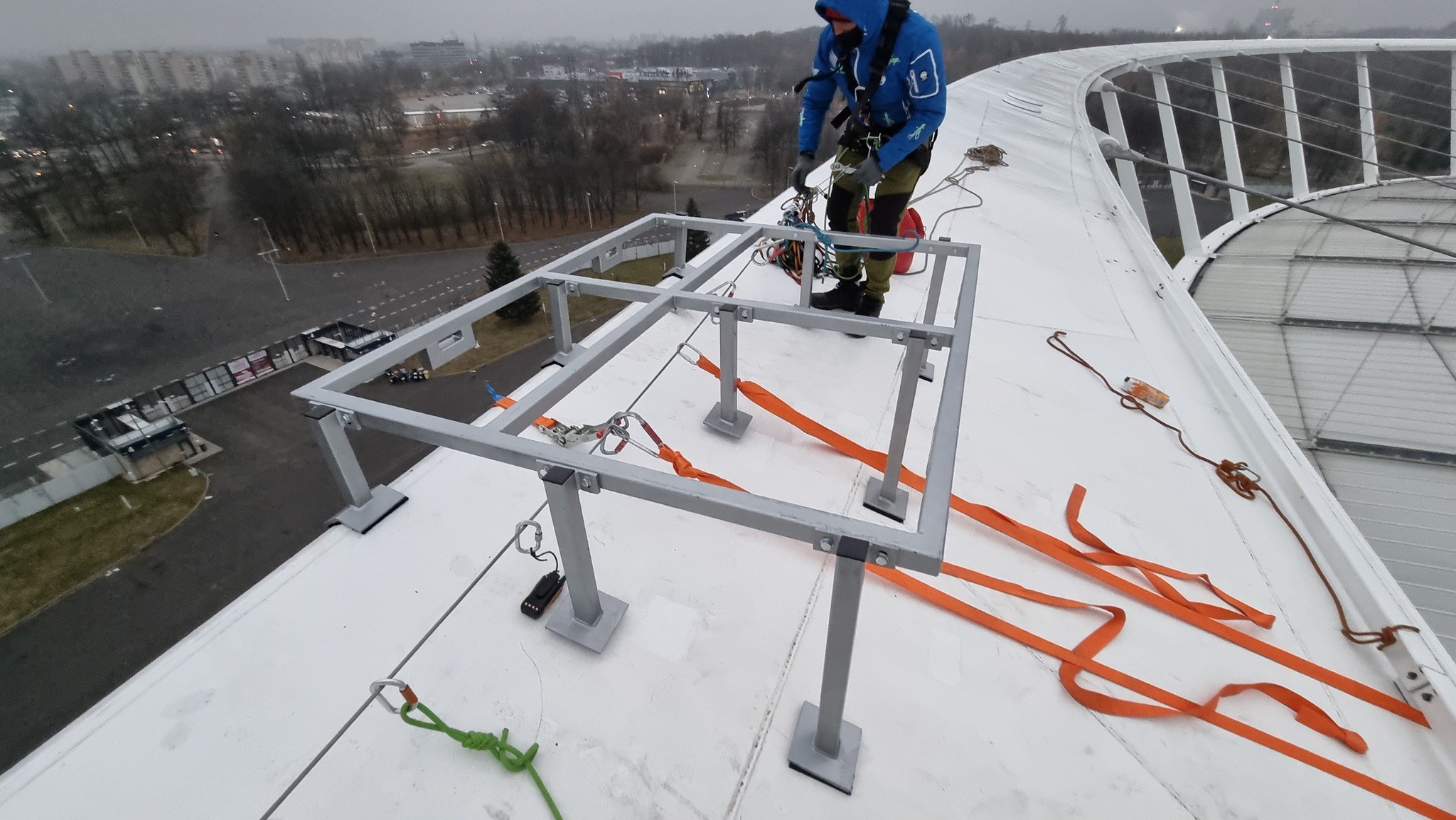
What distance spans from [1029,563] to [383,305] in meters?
26.4

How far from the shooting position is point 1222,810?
1738 mm

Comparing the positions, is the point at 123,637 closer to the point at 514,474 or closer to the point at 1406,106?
the point at 514,474

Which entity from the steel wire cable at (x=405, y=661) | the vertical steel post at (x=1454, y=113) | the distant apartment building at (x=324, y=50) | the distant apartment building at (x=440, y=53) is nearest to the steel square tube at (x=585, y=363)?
the steel wire cable at (x=405, y=661)

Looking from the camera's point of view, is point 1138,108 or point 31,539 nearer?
point 31,539

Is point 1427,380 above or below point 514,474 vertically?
below

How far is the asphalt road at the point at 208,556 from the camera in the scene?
1056cm

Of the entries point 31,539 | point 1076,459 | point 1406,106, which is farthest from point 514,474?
point 1406,106

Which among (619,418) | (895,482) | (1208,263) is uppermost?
(619,418)

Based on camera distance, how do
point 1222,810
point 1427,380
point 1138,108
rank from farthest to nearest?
1. point 1138,108
2. point 1427,380
3. point 1222,810

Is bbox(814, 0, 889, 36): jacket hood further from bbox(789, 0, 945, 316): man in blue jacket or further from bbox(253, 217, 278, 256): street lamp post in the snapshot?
bbox(253, 217, 278, 256): street lamp post

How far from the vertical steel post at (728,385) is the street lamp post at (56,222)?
26.1 meters

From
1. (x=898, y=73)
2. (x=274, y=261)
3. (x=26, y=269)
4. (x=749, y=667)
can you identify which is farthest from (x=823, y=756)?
(x=274, y=261)

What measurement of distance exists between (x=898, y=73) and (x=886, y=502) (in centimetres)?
260

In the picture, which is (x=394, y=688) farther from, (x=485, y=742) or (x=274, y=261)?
(x=274, y=261)
